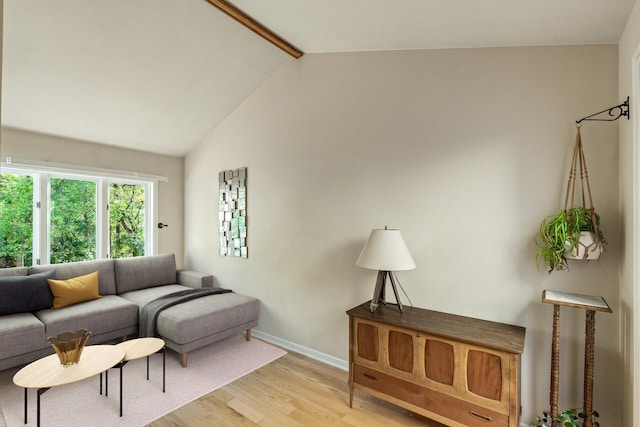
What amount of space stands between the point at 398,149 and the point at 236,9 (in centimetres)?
163

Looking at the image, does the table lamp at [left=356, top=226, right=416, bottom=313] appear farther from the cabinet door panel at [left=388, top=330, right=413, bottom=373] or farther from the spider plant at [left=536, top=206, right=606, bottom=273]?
the spider plant at [left=536, top=206, right=606, bottom=273]

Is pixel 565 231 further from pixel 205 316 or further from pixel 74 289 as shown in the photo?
pixel 74 289

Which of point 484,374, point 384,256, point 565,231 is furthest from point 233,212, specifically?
point 565,231

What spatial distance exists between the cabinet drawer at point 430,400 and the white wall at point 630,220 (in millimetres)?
618

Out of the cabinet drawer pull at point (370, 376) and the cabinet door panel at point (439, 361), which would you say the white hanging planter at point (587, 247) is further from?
the cabinet drawer pull at point (370, 376)

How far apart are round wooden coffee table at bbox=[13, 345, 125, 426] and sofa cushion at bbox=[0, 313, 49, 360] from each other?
557 mm

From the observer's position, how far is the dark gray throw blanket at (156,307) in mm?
2918

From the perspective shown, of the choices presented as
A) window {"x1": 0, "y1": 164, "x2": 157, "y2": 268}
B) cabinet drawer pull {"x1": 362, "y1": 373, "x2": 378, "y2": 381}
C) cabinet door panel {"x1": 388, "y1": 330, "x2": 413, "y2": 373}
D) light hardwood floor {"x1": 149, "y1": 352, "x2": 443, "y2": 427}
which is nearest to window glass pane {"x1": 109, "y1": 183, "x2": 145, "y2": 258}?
window {"x1": 0, "y1": 164, "x2": 157, "y2": 268}

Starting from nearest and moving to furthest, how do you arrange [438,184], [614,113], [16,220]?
1. [614,113]
2. [438,184]
3. [16,220]

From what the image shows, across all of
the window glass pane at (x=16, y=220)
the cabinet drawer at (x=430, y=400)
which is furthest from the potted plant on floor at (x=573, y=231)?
the window glass pane at (x=16, y=220)

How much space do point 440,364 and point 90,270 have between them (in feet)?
11.8

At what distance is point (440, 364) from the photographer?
1.87 m

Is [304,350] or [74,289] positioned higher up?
[74,289]

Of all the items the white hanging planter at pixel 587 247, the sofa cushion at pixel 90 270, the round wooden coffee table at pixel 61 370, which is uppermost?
the white hanging planter at pixel 587 247
